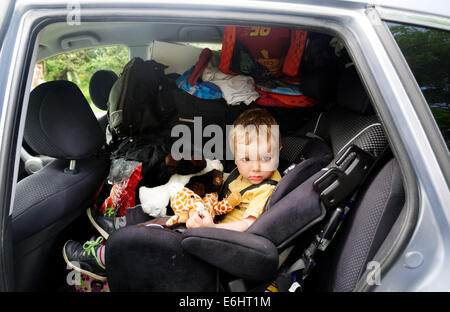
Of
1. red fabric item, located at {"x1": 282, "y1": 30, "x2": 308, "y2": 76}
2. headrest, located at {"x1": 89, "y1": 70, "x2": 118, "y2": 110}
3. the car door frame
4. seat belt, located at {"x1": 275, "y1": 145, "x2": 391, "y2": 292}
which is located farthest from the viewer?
headrest, located at {"x1": 89, "y1": 70, "x2": 118, "y2": 110}

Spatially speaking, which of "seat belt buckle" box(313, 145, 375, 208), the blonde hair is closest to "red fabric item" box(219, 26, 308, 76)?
the blonde hair

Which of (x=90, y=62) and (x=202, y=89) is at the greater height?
(x=90, y=62)

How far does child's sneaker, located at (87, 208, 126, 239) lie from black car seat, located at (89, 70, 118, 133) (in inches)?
42.9

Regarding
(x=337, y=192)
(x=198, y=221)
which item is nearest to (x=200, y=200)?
(x=198, y=221)

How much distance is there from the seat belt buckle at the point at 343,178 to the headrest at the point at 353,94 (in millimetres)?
179

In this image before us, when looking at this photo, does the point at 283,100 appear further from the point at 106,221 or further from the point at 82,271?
the point at 82,271

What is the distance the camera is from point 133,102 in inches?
82.2

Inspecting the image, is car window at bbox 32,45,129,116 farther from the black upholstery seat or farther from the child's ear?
the black upholstery seat

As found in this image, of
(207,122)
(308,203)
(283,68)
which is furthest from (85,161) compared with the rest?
(283,68)

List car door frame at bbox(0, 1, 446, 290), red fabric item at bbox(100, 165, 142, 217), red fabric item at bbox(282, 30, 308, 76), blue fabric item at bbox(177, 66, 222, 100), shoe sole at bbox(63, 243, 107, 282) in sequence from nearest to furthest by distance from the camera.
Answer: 1. car door frame at bbox(0, 1, 446, 290)
2. shoe sole at bbox(63, 243, 107, 282)
3. red fabric item at bbox(100, 165, 142, 217)
4. red fabric item at bbox(282, 30, 308, 76)
5. blue fabric item at bbox(177, 66, 222, 100)

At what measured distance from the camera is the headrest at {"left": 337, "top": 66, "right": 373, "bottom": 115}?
3.96 feet

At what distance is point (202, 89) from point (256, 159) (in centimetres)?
76

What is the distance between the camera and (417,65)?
2.91 feet

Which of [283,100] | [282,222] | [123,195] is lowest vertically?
[123,195]
